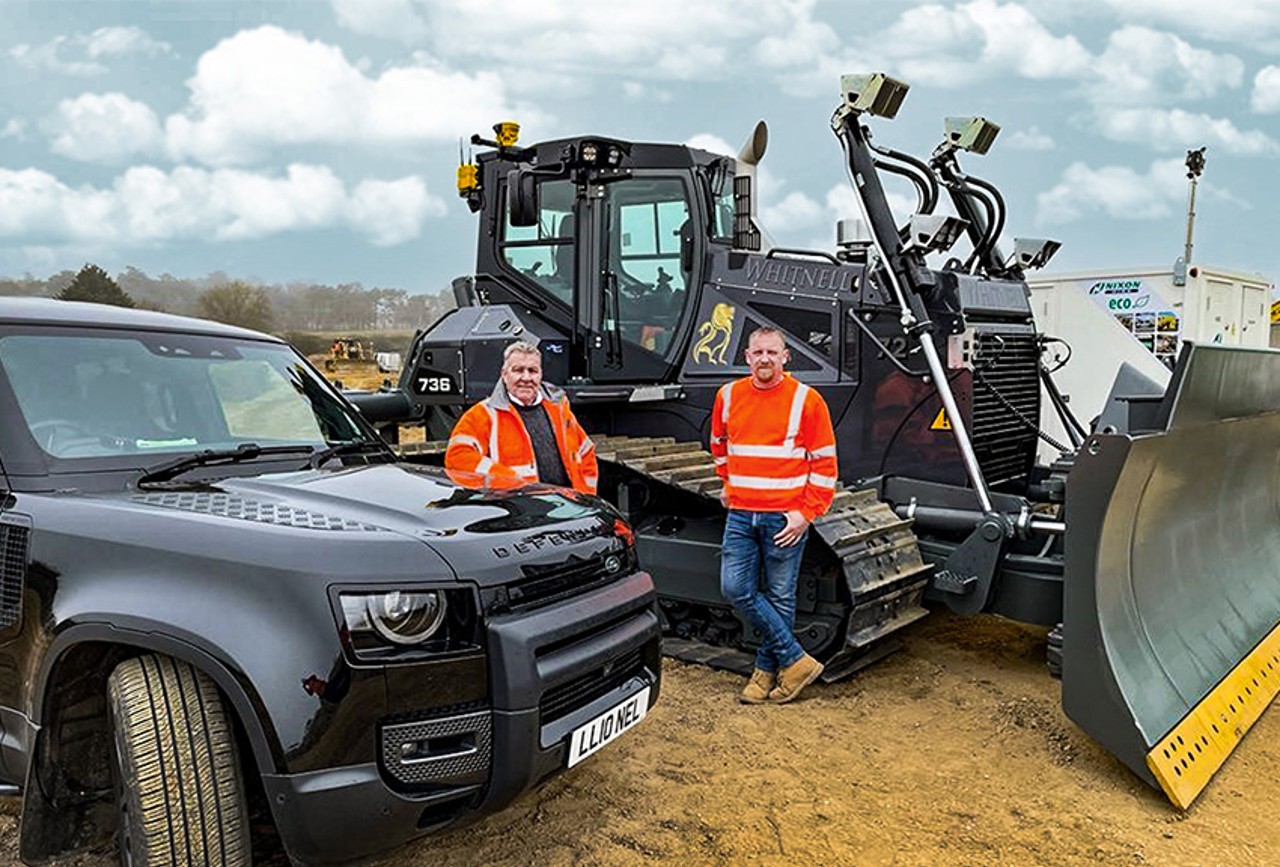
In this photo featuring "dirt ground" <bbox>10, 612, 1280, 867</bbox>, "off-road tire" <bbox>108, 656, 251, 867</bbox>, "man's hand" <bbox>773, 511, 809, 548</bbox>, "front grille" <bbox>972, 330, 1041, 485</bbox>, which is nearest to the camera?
"off-road tire" <bbox>108, 656, 251, 867</bbox>

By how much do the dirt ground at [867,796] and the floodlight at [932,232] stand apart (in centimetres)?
231

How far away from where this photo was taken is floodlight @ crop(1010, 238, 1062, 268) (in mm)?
6531

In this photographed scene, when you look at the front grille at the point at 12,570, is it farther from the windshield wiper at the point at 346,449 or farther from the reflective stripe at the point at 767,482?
the reflective stripe at the point at 767,482

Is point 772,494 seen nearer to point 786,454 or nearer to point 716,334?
point 786,454

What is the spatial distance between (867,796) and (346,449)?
7.69 ft

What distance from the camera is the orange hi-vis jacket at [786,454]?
178 inches

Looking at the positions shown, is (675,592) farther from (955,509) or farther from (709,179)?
(709,179)

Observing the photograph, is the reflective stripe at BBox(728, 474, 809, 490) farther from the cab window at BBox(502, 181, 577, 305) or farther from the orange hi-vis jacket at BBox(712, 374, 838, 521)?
the cab window at BBox(502, 181, 577, 305)

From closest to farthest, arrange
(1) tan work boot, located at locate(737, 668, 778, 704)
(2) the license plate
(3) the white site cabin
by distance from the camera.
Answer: (2) the license plate < (1) tan work boot, located at locate(737, 668, 778, 704) < (3) the white site cabin

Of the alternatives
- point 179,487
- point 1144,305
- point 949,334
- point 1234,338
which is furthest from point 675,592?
point 1234,338

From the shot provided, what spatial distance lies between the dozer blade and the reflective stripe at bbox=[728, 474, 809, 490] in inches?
45.7

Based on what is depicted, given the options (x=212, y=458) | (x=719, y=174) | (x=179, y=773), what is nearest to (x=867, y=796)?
(x=179, y=773)

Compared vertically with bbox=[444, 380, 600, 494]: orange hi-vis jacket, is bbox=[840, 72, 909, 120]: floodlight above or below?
above

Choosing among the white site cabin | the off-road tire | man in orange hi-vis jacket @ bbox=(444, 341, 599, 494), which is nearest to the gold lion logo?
man in orange hi-vis jacket @ bbox=(444, 341, 599, 494)
